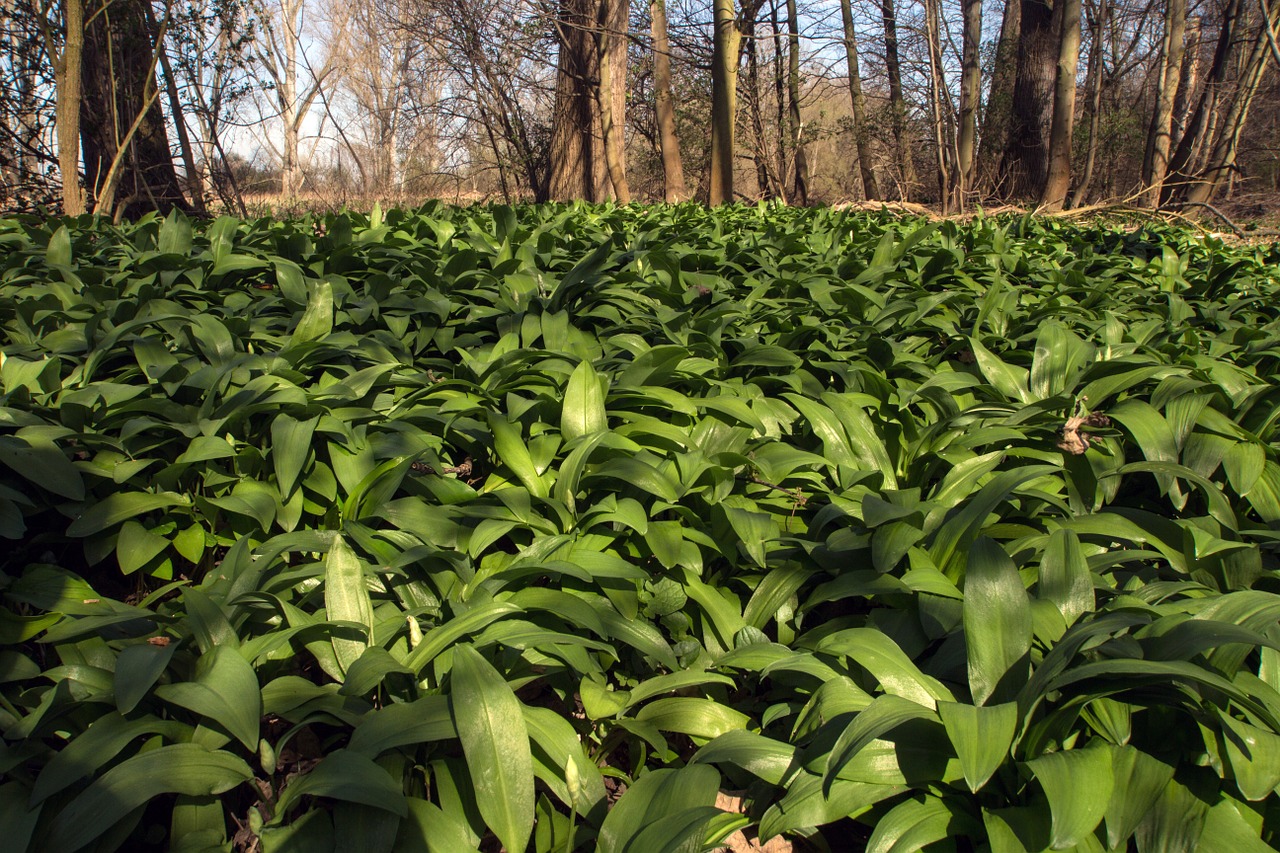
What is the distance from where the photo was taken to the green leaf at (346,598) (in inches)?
63.8

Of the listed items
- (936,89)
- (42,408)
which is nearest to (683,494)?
(42,408)

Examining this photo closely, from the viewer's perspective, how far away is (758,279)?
12.8 ft

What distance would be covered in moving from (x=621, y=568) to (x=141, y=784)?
91 cm

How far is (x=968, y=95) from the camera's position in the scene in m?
11.0

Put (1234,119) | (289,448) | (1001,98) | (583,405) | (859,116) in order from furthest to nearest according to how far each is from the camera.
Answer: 1. (859,116)
2. (1234,119)
3. (1001,98)
4. (583,405)
5. (289,448)

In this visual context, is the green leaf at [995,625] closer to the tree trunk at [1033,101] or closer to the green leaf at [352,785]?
the green leaf at [352,785]

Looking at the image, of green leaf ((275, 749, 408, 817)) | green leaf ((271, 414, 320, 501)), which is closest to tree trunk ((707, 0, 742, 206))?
green leaf ((271, 414, 320, 501))

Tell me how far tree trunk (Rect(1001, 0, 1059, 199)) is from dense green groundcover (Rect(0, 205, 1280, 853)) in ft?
30.5

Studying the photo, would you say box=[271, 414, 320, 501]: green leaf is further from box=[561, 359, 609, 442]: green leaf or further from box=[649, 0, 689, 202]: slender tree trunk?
box=[649, 0, 689, 202]: slender tree trunk

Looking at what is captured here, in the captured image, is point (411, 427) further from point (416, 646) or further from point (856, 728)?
point (856, 728)

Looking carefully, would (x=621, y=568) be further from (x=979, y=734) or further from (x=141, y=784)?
(x=141, y=784)

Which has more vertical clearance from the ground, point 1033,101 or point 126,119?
point 1033,101

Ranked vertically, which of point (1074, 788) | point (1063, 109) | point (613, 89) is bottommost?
point (1074, 788)

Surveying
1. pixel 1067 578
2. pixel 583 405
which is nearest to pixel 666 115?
pixel 583 405
